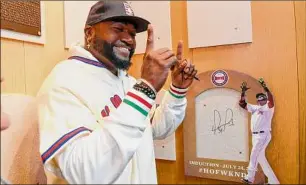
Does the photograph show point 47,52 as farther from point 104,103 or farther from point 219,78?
point 219,78

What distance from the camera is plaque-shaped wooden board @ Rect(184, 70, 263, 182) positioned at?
838mm

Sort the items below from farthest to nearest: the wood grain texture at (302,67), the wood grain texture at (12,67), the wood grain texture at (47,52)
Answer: the wood grain texture at (302,67) → the wood grain texture at (47,52) → the wood grain texture at (12,67)

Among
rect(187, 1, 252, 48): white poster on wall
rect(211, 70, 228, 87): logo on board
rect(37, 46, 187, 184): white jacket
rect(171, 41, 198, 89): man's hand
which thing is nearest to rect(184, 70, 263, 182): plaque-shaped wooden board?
rect(211, 70, 228, 87): logo on board

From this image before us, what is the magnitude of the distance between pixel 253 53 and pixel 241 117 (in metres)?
0.19

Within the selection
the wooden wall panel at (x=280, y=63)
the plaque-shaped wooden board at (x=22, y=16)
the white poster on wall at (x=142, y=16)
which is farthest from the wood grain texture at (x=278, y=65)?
the plaque-shaped wooden board at (x=22, y=16)

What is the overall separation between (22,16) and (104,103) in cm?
27

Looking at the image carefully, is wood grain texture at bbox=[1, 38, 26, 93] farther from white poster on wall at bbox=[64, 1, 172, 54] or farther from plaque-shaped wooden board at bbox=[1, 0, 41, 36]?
white poster on wall at bbox=[64, 1, 172, 54]

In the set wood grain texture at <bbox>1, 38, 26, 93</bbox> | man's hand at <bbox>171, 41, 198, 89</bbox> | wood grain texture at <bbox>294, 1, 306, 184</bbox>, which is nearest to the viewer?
wood grain texture at <bbox>1, 38, 26, 93</bbox>

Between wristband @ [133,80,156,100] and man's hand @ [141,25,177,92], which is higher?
man's hand @ [141,25,177,92]

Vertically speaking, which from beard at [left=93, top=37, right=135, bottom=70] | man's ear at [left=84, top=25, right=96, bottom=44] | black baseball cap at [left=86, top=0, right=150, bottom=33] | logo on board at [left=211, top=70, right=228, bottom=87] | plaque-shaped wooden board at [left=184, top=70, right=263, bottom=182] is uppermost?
black baseball cap at [left=86, top=0, right=150, bottom=33]

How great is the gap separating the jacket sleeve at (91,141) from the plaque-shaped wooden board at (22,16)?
0.67 feet

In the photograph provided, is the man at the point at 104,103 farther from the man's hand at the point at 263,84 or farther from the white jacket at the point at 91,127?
the man's hand at the point at 263,84

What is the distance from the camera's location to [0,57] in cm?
36

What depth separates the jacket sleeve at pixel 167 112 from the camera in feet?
2.24
